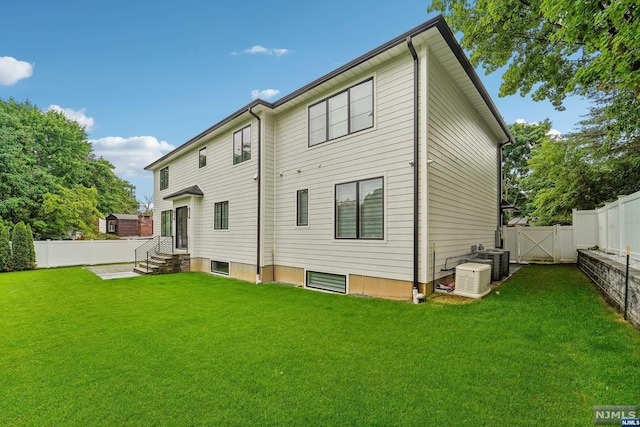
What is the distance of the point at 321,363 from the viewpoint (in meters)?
3.45

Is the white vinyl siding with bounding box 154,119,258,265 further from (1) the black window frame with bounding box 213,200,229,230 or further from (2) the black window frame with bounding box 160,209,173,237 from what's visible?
(2) the black window frame with bounding box 160,209,173,237

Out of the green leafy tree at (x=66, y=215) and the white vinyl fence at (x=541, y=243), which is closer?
the white vinyl fence at (x=541, y=243)

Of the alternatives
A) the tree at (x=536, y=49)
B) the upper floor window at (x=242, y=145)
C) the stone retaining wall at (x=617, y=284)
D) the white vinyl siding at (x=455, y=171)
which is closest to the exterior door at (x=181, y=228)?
the upper floor window at (x=242, y=145)

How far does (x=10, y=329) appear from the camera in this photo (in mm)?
4953

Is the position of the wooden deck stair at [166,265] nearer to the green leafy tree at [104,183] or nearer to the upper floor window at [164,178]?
the upper floor window at [164,178]

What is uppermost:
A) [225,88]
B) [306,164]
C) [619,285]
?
[225,88]

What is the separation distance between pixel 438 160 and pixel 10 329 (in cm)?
881

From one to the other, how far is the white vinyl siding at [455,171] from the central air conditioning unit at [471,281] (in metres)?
0.51

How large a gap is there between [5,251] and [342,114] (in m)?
15.1

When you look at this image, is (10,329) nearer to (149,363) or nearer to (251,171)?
(149,363)

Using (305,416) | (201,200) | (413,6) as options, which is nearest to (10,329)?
(305,416)

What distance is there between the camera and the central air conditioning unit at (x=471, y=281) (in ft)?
20.2

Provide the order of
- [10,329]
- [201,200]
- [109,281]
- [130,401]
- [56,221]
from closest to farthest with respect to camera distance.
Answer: [130,401] < [10,329] < [109,281] < [201,200] < [56,221]

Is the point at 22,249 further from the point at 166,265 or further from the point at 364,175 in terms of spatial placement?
the point at 364,175
